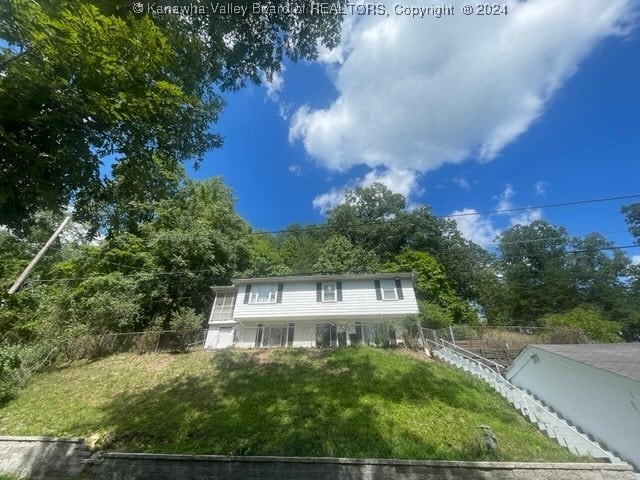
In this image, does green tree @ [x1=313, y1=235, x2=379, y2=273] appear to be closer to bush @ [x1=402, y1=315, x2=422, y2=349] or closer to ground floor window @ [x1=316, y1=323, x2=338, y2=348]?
ground floor window @ [x1=316, y1=323, x2=338, y2=348]

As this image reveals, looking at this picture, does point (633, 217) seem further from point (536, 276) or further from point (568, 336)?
point (568, 336)

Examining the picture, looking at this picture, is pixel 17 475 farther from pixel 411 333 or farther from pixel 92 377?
pixel 411 333

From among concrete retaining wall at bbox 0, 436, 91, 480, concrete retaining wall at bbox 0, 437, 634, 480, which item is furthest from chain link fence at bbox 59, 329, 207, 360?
concrete retaining wall at bbox 0, 437, 634, 480

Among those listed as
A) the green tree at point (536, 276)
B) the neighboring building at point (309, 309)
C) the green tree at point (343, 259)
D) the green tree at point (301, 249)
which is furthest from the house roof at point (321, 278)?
the green tree at point (536, 276)

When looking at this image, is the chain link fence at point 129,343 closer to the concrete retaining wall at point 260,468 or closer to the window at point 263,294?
the window at point 263,294

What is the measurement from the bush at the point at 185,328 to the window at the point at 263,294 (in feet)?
11.2

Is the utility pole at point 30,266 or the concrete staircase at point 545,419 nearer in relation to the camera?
the concrete staircase at point 545,419

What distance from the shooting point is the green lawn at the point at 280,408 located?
22.8 ft

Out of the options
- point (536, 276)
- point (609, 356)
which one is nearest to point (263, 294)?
point (609, 356)

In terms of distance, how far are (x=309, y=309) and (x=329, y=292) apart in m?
1.67

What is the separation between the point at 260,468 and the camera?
19.7 feet

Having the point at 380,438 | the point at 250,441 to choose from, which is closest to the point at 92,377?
the point at 250,441

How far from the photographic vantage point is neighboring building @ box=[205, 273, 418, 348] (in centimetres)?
1659

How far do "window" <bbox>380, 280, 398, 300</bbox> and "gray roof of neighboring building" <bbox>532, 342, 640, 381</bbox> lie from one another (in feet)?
26.0
